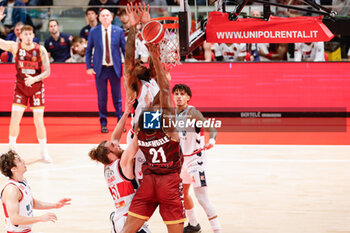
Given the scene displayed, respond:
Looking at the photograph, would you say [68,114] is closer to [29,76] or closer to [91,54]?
[91,54]

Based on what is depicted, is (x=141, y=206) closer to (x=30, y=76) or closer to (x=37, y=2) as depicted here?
(x=30, y=76)

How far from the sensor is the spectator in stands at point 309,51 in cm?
1283

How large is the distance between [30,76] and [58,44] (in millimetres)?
4104

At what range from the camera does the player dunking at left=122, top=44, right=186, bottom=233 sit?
518 cm

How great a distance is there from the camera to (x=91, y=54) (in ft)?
39.2

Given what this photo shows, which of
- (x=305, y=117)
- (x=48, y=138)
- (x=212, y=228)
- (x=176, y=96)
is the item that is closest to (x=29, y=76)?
(x=48, y=138)

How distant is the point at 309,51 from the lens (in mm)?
12914

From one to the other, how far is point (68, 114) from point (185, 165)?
25.7 ft

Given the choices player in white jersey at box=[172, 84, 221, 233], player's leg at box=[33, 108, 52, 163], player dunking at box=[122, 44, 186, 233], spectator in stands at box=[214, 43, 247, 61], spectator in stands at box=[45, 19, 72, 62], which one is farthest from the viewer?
spectator in stands at box=[45, 19, 72, 62]

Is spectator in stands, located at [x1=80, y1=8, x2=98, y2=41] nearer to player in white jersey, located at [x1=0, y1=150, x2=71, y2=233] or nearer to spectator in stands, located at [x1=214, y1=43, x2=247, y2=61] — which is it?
spectator in stands, located at [x1=214, y1=43, x2=247, y2=61]

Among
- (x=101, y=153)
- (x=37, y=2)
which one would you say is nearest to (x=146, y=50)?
(x=37, y=2)

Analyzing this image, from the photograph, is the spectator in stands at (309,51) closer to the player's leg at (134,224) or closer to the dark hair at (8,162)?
the player's leg at (134,224)

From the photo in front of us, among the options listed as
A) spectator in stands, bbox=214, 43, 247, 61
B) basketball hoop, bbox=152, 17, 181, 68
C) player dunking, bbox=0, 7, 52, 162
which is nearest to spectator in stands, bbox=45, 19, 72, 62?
spectator in stands, bbox=214, 43, 247, 61

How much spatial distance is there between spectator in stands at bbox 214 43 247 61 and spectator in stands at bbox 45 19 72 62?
3.46 m
